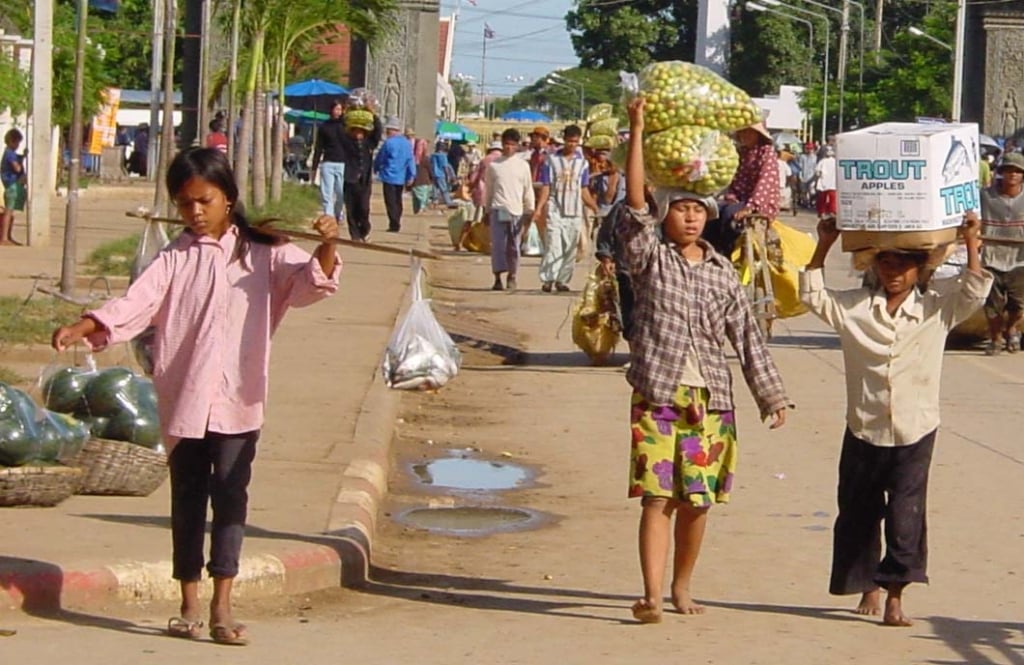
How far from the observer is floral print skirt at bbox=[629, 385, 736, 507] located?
7238 mm

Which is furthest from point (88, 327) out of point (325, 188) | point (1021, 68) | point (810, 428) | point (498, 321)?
point (1021, 68)

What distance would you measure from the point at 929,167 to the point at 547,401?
6.68 meters

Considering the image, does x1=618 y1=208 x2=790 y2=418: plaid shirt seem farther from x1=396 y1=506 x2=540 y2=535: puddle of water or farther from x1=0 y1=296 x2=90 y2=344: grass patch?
x1=0 y1=296 x2=90 y2=344: grass patch

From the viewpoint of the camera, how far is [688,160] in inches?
296

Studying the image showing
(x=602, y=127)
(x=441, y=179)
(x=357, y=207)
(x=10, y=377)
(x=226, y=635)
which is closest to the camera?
(x=226, y=635)

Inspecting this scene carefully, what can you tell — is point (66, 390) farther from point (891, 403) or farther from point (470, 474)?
point (891, 403)

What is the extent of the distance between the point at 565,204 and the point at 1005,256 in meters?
5.86

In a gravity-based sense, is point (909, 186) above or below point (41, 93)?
below

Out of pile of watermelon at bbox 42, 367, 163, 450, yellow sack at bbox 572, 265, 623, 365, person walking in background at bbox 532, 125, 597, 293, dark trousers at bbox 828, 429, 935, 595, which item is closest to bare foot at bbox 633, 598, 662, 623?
dark trousers at bbox 828, 429, 935, 595

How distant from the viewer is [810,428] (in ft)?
41.7

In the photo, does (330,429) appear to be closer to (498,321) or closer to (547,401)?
(547,401)

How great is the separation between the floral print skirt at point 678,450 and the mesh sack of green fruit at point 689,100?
3.69 ft

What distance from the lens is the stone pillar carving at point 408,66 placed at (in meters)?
42.4

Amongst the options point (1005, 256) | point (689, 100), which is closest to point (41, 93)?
point (1005, 256)
